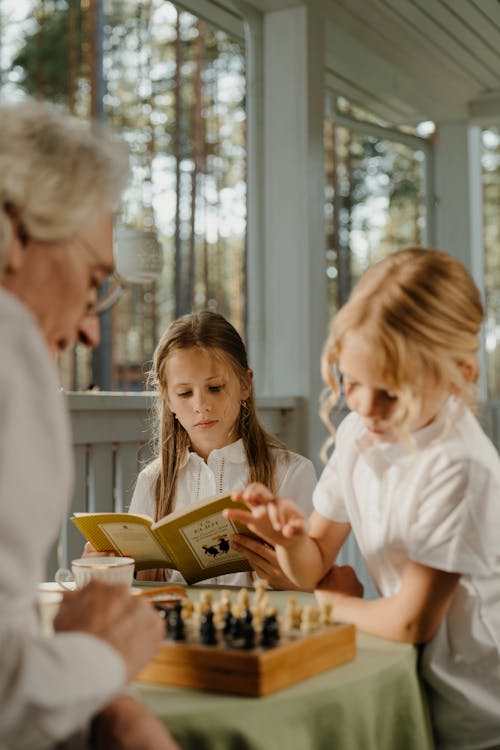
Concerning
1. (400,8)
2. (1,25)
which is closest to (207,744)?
(400,8)

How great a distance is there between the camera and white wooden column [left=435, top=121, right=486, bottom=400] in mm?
5473

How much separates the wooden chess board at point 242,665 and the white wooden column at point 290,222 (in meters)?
2.66

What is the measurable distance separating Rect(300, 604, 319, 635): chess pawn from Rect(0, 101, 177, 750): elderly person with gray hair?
0.86 ft

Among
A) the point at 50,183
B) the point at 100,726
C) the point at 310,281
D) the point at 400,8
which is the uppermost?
the point at 400,8

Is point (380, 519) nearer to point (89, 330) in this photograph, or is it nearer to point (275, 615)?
point (275, 615)

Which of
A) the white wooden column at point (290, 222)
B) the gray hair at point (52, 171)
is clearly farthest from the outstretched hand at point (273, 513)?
the white wooden column at point (290, 222)

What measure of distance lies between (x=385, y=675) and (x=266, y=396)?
265cm

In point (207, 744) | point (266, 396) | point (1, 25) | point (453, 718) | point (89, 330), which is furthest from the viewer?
point (1, 25)

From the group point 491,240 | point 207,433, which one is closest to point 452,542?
point 207,433

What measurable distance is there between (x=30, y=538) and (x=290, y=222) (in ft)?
10.4

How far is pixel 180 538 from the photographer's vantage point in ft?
5.60

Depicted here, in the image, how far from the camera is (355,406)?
134 centimetres

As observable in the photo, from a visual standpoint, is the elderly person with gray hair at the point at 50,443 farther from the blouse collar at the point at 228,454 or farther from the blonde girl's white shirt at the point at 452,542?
the blouse collar at the point at 228,454

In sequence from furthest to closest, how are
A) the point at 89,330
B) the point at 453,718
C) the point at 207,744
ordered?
the point at 453,718
the point at 89,330
the point at 207,744
